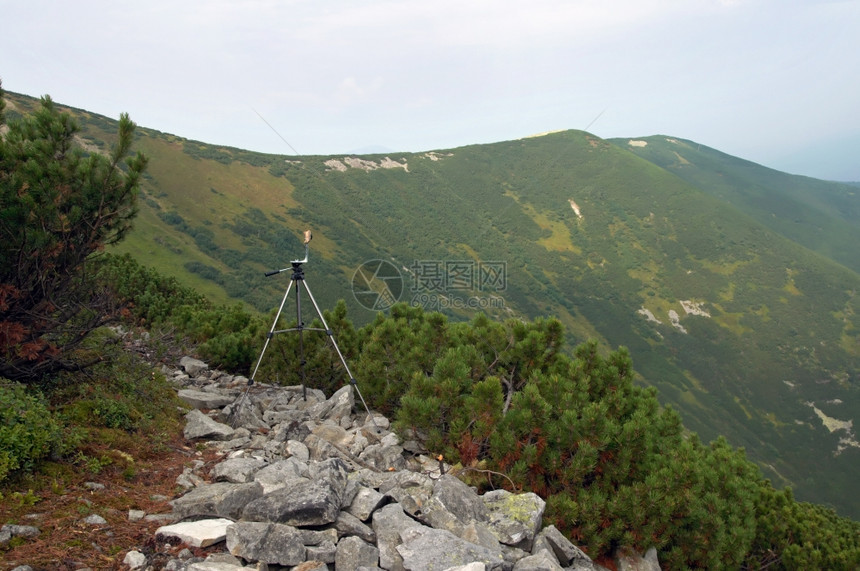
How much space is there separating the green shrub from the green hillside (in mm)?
35177

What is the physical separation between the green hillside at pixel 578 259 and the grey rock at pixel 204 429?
1313 inches

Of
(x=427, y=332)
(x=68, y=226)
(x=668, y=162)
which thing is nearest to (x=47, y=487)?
(x=68, y=226)

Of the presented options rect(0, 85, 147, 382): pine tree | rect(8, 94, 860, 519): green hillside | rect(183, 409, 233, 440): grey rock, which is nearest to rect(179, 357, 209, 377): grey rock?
rect(183, 409, 233, 440): grey rock

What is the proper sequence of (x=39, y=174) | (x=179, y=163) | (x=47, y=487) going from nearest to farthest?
(x=47, y=487)
(x=39, y=174)
(x=179, y=163)

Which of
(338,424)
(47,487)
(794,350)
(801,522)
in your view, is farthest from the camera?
(794,350)

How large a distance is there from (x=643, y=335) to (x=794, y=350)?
24.1m

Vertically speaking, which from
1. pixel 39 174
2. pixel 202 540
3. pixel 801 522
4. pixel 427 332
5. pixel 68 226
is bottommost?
pixel 801 522

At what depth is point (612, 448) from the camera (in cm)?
559

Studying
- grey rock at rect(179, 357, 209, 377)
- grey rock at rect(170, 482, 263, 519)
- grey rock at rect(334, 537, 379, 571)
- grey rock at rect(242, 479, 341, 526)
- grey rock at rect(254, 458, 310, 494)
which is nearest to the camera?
grey rock at rect(334, 537, 379, 571)

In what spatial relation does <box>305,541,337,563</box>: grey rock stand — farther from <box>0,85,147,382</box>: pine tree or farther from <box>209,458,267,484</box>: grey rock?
<box>0,85,147,382</box>: pine tree

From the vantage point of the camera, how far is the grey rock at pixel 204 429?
20.1ft

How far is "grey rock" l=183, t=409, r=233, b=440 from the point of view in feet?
20.1

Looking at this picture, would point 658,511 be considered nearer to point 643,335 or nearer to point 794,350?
point 643,335

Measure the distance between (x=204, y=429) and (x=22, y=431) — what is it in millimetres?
2128
